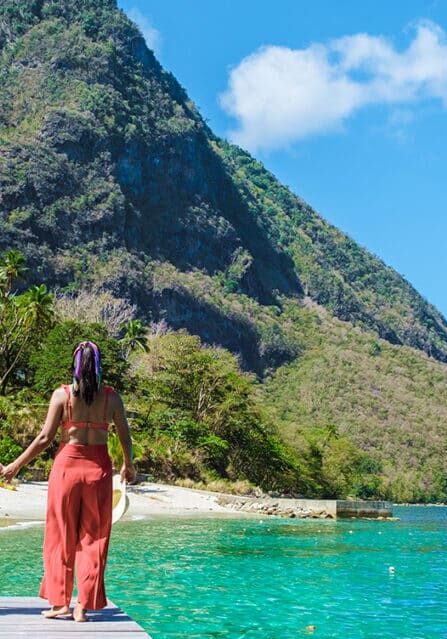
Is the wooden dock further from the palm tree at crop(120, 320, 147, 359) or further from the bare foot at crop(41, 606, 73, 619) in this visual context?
the palm tree at crop(120, 320, 147, 359)

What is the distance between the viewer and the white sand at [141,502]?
1096 inches

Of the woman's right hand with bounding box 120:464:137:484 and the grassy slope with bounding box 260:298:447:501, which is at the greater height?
the grassy slope with bounding box 260:298:447:501

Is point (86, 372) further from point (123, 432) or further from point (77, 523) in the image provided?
point (77, 523)

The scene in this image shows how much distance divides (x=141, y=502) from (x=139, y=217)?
125 meters

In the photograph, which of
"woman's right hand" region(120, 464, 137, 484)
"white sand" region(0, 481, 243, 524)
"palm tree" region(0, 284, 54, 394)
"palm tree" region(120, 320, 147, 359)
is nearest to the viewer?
"woman's right hand" region(120, 464, 137, 484)

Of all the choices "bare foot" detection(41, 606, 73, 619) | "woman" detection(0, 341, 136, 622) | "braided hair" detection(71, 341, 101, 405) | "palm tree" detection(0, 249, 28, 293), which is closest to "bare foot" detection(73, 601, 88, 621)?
"woman" detection(0, 341, 136, 622)

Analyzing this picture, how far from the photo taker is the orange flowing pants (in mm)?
6668

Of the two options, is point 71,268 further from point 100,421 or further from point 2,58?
point 100,421

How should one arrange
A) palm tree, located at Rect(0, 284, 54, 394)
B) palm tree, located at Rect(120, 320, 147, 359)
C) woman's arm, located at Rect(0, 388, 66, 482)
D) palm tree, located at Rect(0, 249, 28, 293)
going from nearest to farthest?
1. woman's arm, located at Rect(0, 388, 66, 482)
2. palm tree, located at Rect(0, 284, 54, 394)
3. palm tree, located at Rect(0, 249, 28, 293)
4. palm tree, located at Rect(120, 320, 147, 359)

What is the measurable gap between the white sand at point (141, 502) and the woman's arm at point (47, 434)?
61.3 feet

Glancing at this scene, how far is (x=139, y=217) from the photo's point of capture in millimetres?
157000

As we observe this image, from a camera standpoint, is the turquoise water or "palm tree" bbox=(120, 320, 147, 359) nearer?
the turquoise water

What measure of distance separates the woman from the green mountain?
368 ft

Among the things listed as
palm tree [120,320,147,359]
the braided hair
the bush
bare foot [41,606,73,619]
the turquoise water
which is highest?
palm tree [120,320,147,359]
